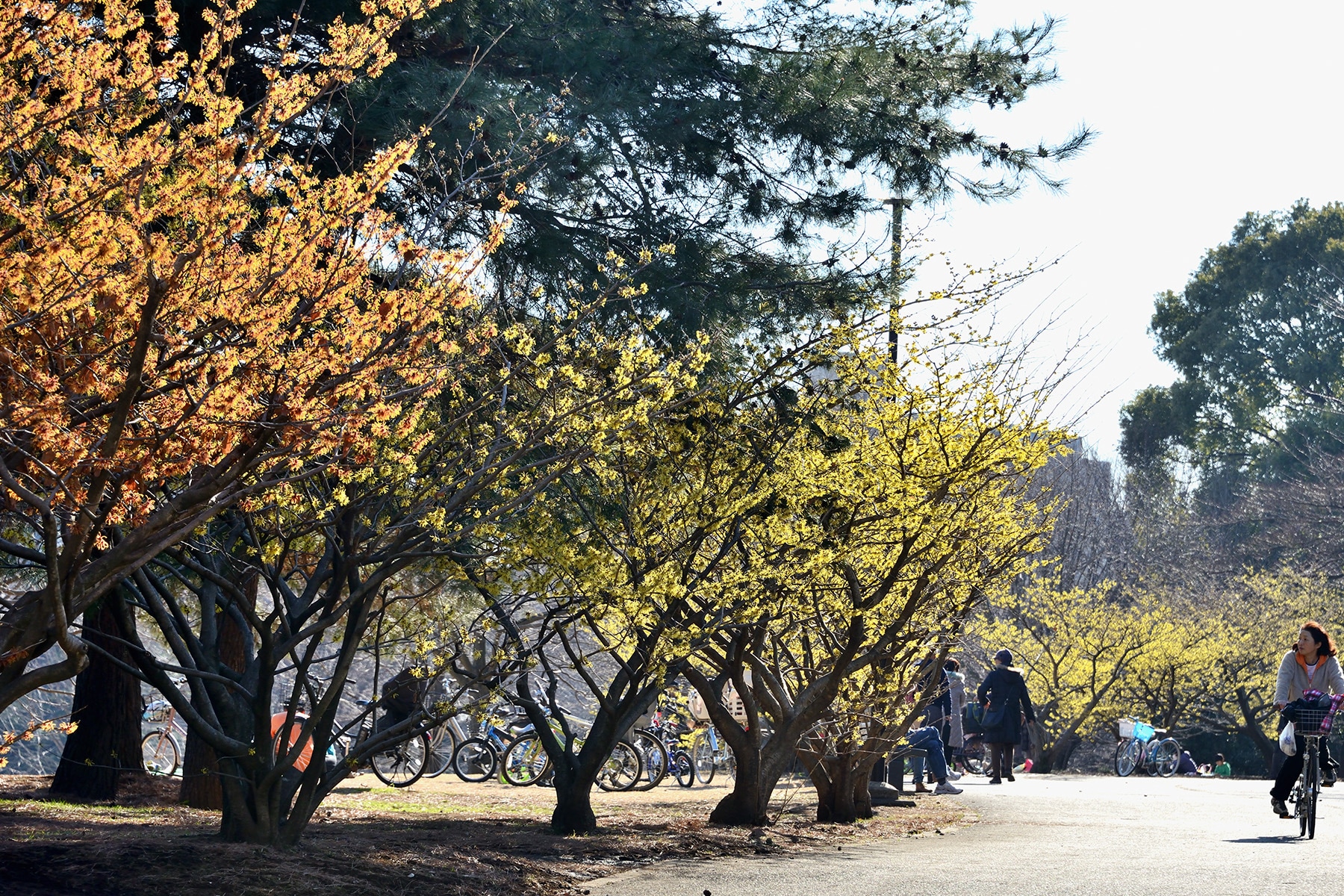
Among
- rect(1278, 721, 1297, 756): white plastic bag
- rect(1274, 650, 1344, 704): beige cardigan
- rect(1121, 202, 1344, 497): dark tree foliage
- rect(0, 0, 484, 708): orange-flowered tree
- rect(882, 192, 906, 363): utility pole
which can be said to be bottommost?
rect(1278, 721, 1297, 756): white plastic bag

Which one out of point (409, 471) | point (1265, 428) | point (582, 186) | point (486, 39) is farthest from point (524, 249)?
point (1265, 428)

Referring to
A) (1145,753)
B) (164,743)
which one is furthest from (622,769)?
(1145,753)

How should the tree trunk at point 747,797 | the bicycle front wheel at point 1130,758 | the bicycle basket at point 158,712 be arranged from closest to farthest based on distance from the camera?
the tree trunk at point 747,797
the bicycle basket at point 158,712
the bicycle front wheel at point 1130,758

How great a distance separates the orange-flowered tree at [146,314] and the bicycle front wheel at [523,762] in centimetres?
1123

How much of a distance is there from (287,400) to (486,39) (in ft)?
→ 15.7

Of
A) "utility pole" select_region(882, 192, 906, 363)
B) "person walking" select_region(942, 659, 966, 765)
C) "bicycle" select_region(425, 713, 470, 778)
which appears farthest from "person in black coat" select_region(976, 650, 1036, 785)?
"utility pole" select_region(882, 192, 906, 363)

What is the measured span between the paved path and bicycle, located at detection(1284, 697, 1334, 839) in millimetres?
206

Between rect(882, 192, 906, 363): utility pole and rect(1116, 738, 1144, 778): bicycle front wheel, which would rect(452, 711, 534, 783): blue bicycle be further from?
rect(1116, 738, 1144, 778): bicycle front wheel

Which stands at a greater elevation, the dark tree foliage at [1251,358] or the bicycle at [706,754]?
the dark tree foliage at [1251,358]

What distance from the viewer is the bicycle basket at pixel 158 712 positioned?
16.7 m

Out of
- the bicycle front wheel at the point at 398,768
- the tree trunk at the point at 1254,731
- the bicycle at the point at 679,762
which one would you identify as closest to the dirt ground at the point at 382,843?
the bicycle front wheel at the point at 398,768

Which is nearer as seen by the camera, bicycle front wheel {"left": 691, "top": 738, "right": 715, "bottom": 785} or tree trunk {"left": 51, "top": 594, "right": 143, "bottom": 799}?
tree trunk {"left": 51, "top": 594, "right": 143, "bottom": 799}

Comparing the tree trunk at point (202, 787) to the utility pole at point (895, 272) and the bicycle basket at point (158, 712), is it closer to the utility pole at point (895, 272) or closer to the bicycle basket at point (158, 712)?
the bicycle basket at point (158, 712)

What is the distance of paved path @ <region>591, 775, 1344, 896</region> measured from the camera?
7.47 m
